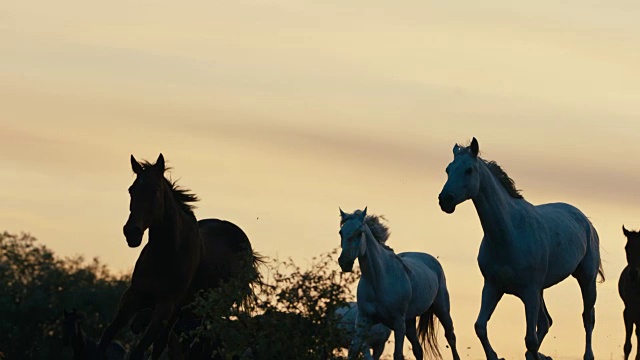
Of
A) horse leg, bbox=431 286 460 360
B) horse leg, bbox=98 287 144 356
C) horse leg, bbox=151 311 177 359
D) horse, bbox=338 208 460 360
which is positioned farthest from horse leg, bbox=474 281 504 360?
horse leg, bbox=431 286 460 360

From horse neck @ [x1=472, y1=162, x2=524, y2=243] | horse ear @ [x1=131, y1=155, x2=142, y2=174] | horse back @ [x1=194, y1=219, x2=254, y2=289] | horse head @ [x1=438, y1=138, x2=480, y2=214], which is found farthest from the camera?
horse back @ [x1=194, y1=219, x2=254, y2=289]

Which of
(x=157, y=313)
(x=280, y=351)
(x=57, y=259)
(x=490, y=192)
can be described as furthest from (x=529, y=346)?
(x=57, y=259)

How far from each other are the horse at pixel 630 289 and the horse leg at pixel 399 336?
4.10 metres

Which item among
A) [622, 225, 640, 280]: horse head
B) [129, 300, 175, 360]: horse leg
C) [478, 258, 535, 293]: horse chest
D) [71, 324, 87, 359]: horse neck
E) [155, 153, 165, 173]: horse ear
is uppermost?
[622, 225, 640, 280]: horse head

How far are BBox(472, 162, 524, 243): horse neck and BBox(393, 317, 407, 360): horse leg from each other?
3359mm

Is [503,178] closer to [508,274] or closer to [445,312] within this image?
[508,274]

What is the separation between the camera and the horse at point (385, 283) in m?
24.3

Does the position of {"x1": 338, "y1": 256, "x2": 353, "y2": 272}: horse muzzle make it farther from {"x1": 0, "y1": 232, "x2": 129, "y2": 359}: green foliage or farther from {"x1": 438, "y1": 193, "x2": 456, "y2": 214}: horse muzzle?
{"x1": 0, "y1": 232, "x2": 129, "y2": 359}: green foliage

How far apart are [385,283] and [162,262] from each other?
4911mm

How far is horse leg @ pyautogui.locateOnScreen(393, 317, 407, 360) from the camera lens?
24594 millimetres

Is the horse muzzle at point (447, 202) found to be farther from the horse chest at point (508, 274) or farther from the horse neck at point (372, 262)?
the horse neck at point (372, 262)

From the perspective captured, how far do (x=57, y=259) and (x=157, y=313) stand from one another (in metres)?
16.2

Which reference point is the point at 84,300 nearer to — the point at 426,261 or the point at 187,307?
the point at 426,261

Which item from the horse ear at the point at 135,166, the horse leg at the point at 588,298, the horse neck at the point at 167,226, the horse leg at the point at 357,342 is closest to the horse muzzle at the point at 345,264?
the horse leg at the point at 357,342
